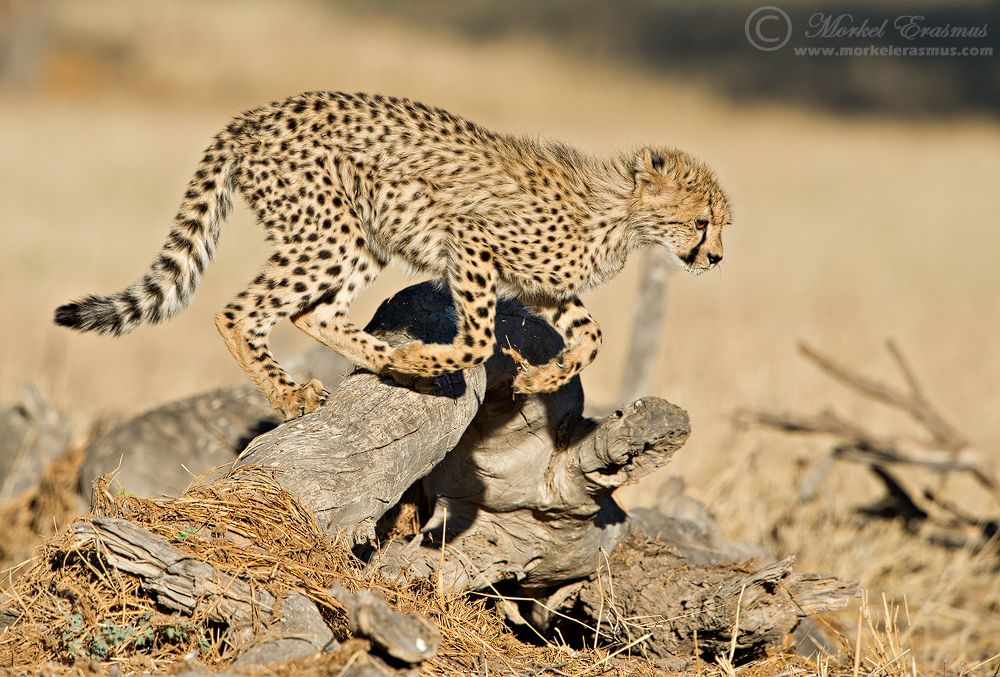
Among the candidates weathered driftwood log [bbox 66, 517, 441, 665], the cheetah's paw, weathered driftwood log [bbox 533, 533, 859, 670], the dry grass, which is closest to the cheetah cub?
the cheetah's paw

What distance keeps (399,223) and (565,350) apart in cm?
97

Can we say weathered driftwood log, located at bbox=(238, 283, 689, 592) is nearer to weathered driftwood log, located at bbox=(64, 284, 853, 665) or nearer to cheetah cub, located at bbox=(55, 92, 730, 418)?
weathered driftwood log, located at bbox=(64, 284, 853, 665)

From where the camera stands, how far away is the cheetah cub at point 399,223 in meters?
4.18

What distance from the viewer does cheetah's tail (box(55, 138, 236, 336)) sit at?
13.9 ft

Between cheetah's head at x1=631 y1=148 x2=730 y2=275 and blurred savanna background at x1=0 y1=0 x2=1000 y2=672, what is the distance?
1014 mm

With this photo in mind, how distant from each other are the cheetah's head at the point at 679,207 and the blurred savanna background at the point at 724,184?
1.01m

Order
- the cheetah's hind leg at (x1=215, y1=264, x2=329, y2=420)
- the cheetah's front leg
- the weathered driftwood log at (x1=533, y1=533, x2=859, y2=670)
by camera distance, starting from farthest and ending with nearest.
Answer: the cheetah's hind leg at (x1=215, y1=264, x2=329, y2=420), the cheetah's front leg, the weathered driftwood log at (x1=533, y1=533, x2=859, y2=670)

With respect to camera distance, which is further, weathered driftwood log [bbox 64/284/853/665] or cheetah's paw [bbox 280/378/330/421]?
cheetah's paw [bbox 280/378/330/421]

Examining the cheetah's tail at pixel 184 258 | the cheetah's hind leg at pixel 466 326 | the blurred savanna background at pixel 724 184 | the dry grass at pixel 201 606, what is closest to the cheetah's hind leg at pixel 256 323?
the cheetah's tail at pixel 184 258

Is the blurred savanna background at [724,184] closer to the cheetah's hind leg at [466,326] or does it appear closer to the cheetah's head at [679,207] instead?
the cheetah's head at [679,207]

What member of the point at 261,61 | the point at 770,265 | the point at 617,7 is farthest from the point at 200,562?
the point at 617,7

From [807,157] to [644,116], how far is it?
653cm

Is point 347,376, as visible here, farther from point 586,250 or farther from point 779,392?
point 779,392

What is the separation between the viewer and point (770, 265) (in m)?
16.8
